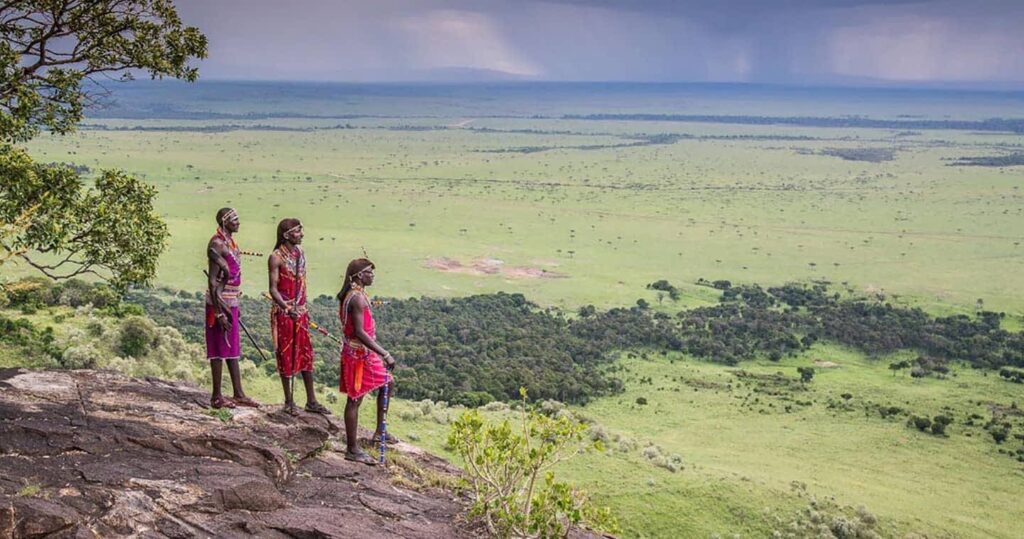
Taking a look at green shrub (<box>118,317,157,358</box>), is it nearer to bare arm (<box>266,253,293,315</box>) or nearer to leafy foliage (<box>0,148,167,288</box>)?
leafy foliage (<box>0,148,167,288</box>)

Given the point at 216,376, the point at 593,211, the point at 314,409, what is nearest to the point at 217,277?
the point at 216,376

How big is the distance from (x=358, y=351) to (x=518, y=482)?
7.59ft

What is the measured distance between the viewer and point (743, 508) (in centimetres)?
1750

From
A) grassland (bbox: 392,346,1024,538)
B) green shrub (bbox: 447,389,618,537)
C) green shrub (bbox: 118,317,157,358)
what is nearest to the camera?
green shrub (bbox: 447,389,618,537)

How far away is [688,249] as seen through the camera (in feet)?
218

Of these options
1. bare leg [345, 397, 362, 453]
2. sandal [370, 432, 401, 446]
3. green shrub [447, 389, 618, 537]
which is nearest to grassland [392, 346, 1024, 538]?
sandal [370, 432, 401, 446]

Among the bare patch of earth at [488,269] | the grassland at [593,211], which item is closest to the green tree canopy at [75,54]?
the grassland at [593,211]

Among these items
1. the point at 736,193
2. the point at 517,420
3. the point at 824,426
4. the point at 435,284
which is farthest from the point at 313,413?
the point at 736,193

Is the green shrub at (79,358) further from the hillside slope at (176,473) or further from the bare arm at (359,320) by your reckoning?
the bare arm at (359,320)

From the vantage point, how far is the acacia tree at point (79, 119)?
1107 cm

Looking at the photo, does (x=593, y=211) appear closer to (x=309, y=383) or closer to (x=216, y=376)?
(x=309, y=383)

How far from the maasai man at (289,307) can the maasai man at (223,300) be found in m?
0.44

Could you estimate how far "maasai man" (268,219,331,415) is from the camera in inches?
405

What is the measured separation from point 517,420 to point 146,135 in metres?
135
